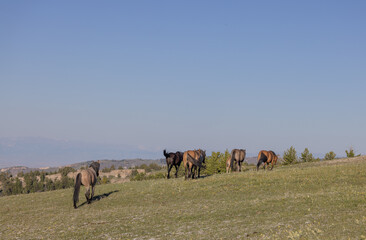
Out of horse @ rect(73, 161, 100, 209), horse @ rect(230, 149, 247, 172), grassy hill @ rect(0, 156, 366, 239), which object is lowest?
grassy hill @ rect(0, 156, 366, 239)

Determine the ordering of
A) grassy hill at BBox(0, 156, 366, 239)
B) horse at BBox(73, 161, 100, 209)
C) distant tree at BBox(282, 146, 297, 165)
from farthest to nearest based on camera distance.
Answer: distant tree at BBox(282, 146, 297, 165)
horse at BBox(73, 161, 100, 209)
grassy hill at BBox(0, 156, 366, 239)

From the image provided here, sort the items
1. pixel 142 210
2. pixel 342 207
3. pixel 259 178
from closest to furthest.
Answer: pixel 342 207 → pixel 142 210 → pixel 259 178

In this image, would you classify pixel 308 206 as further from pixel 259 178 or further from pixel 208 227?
pixel 259 178

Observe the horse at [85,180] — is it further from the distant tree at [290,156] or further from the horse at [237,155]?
the distant tree at [290,156]

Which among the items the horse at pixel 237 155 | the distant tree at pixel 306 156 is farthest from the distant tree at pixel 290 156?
the horse at pixel 237 155

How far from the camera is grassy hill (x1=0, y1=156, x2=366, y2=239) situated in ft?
44.1

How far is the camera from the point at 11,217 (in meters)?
22.4

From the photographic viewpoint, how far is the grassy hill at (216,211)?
13445mm

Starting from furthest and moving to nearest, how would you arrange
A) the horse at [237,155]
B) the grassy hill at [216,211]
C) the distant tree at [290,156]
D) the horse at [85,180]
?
1. the distant tree at [290,156]
2. the horse at [237,155]
3. the horse at [85,180]
4. the grassy hill at [216,211]

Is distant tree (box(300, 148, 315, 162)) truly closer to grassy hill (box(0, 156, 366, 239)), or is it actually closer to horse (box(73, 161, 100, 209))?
grassy hill (box(0, 156, 366, 239))

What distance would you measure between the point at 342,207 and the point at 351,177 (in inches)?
402

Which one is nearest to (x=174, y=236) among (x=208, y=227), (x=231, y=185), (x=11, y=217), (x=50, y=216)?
(x=208, y=227)

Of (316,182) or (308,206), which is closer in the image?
(308,206)

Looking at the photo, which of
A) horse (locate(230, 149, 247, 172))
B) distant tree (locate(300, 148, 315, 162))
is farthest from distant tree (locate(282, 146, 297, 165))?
horse (locate(230, 149, 247, 172))
